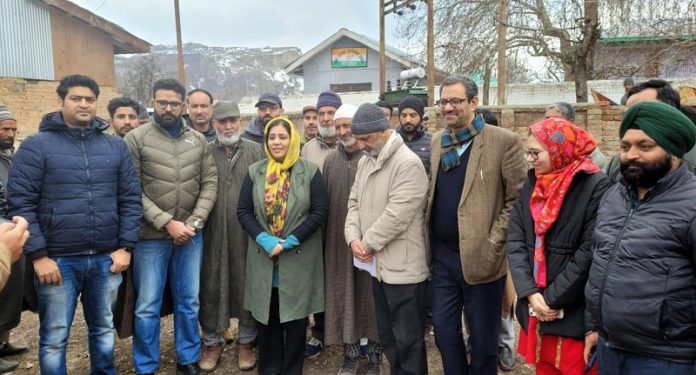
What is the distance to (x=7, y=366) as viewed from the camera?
13.0 ft

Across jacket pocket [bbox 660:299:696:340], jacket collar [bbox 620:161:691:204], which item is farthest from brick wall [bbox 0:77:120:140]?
jacket pocket [bbox 660:299:696:340]

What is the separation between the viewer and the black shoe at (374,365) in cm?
376

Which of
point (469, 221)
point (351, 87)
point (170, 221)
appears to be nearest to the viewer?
point (469, 221)

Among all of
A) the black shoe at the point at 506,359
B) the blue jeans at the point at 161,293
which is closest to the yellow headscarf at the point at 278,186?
the blue jeans at the point at 161,293

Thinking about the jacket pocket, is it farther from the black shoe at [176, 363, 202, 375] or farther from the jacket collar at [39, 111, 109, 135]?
the jacket collar at [39, 111, 109, 135]

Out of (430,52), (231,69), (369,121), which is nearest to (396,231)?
(369,121)

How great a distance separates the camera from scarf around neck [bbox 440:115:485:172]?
3.05m

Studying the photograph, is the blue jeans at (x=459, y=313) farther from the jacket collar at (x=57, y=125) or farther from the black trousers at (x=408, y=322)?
the jacket collar at (x=57, y=125)

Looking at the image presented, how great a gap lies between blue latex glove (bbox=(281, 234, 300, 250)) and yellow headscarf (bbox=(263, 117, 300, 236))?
4.6 inches

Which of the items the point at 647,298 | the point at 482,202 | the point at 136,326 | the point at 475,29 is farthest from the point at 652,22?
the point at 136,326

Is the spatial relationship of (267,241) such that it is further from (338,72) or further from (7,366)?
(338,72)

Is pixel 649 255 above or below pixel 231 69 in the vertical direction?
below

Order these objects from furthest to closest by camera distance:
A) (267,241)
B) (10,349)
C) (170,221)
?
(10,349), (170,221), (267,241)

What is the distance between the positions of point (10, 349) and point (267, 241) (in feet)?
9.21
